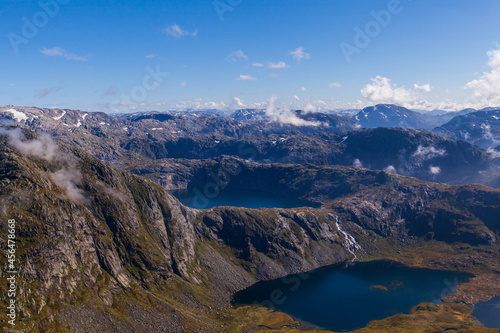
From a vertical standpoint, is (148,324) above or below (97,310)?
below

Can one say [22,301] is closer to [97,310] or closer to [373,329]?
[97,310]

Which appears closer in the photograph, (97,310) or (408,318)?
(97,310)

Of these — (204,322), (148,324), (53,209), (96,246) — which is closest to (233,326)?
(204,322)

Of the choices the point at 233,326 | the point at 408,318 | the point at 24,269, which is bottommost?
the point at 408,318

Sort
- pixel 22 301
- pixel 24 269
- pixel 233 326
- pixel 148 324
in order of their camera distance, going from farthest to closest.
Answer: pixel 233 326
pixel 148 324
pixel 24 269
pixel 22 301

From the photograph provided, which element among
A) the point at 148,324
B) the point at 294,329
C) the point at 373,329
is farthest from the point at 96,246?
the point at 373,329

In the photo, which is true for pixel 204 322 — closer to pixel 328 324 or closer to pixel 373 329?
→ pixel 328 324

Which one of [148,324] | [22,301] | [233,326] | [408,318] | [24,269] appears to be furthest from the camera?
[408,318]
